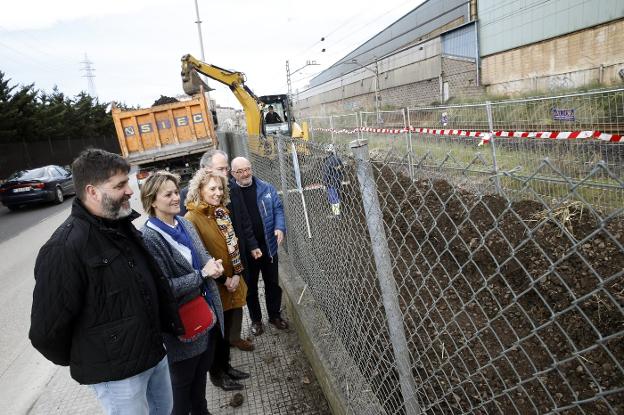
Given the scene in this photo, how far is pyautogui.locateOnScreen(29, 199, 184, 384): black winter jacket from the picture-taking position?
195 centimetres

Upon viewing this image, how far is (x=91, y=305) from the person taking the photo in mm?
2025

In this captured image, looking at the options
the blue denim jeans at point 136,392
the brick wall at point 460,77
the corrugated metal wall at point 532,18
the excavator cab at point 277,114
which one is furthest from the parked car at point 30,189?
the brick wall at point 460,77

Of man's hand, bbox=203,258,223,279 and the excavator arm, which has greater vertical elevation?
the excavator arm

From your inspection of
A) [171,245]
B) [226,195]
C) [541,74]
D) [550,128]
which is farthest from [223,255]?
[541,74]

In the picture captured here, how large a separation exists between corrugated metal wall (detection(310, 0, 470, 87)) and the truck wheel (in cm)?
2694

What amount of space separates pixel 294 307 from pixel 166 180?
2.07 metres

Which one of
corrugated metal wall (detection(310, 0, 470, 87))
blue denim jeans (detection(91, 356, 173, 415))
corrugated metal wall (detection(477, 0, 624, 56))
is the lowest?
blue denim jeans (detection(91, 356, 173, 415))

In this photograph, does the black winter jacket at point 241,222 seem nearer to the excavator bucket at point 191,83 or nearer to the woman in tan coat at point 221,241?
the woman in tan coat at point 221,241

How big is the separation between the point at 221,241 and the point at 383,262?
195 cm

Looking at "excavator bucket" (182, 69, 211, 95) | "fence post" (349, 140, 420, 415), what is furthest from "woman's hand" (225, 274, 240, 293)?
"excavator bucket" (182, 69, 211, 95)

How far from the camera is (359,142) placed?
1.73 metres

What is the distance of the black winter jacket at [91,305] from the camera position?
195 cm

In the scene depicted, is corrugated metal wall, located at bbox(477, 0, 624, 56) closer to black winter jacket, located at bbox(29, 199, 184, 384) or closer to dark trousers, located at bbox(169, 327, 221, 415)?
dark trousers, located at bbox(169, 327, 221, 415)

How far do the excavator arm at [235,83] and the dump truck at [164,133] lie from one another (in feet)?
2.28
